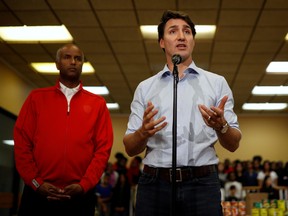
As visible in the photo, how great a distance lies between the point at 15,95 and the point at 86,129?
6.97 meters

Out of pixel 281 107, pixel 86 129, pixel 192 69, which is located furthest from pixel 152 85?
pixel 281 107

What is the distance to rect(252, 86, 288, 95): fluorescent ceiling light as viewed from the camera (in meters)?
9.70

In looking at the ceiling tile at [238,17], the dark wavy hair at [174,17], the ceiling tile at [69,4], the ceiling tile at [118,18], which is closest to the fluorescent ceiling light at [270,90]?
the ceiling tile at [238,17]

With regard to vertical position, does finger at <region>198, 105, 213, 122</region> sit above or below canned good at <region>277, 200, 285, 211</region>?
above

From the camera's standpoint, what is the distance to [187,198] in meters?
1.57

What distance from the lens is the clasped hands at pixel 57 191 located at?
1.98 metres

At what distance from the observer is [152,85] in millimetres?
1816

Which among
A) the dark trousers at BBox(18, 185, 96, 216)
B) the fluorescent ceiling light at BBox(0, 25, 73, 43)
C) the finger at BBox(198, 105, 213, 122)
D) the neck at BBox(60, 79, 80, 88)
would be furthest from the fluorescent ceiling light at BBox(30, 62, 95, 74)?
the finger at BBox(198, 105, 213, 122)

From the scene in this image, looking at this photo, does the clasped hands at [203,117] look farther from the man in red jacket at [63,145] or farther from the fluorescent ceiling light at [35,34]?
the fluorescent ceiling light at [35,34]

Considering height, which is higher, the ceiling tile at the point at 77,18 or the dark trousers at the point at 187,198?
the ceiling tile at the point at 77,18

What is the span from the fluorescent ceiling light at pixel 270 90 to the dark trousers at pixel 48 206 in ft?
27.2

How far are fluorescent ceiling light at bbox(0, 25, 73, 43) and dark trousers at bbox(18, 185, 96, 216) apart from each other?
4.56m

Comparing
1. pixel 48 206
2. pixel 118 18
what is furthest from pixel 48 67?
pixel 48 206

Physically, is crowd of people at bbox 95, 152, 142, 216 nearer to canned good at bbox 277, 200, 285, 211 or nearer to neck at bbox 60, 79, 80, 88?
canned good at bbox 277, 200, 285, 211
